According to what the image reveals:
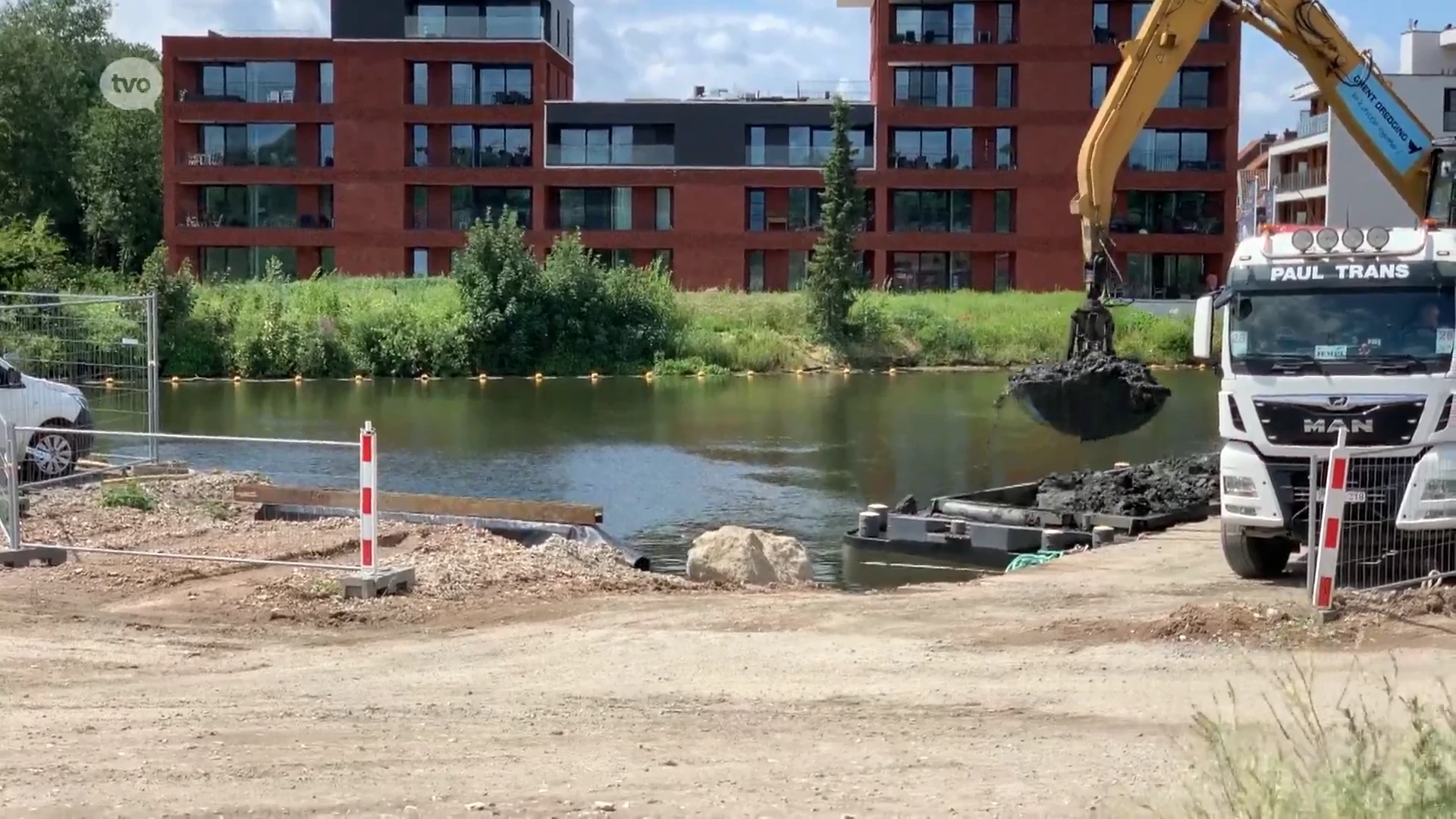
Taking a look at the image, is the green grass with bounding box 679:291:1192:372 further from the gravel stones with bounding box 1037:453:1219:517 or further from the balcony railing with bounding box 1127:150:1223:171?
the gravel stones with bounding box 1037:453:1219:517

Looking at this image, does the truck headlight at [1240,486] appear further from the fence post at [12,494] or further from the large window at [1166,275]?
the large window at [1166,275]

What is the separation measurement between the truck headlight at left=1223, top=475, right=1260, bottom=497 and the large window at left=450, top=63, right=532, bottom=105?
6597 cm

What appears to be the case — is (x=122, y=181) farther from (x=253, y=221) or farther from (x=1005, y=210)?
(x=1005, y=210)

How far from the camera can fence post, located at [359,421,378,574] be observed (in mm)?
12344

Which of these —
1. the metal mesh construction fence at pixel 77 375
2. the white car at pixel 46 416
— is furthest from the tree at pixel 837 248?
the white car at pixel 46 416

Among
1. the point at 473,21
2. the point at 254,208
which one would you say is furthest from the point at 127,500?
the point at 254,208

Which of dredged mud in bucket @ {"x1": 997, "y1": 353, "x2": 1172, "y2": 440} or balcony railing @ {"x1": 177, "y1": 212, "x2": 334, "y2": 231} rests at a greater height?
balcony railing @ {"x1": 177, "y1": 212, "x2": 334, "y2": 231}

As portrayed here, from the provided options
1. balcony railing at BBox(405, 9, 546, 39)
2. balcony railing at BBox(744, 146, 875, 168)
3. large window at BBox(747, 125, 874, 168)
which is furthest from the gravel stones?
balcony railing at BBox(405, 9, 546, 39)

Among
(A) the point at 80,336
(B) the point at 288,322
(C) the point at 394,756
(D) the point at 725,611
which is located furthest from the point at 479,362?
(C) the point at 394,756

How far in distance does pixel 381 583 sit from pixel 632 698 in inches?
161

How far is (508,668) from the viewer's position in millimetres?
10609

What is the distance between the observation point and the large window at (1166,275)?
250 ft

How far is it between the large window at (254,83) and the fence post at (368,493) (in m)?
69.3

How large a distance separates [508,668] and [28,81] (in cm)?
8948
